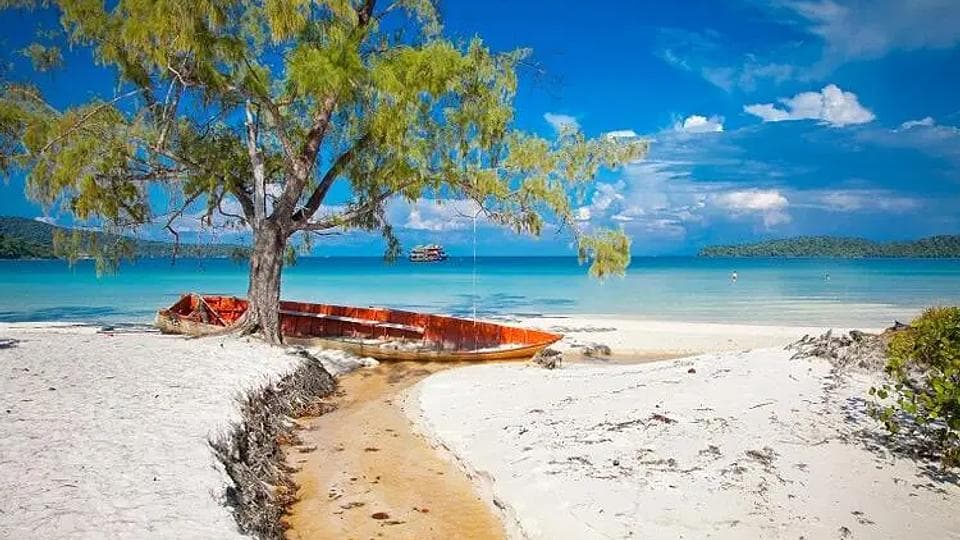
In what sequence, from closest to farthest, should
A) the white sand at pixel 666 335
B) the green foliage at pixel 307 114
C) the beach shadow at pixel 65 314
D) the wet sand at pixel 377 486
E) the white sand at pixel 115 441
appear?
the white sand at pixel 115 441 → the wet sand at pixel 377 486 → the green foliage at pixel 307 114 → the white sand at pixel 666 335 → the beach shadow at pixel 65 314

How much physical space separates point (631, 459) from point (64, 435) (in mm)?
4855

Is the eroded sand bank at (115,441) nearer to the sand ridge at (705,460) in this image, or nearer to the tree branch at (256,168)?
the sand ridge at (705,460)

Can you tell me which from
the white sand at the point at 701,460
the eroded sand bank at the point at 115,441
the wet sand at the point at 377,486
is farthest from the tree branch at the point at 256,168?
the white sand at the point at 701,460

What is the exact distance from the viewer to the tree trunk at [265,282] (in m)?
12.7

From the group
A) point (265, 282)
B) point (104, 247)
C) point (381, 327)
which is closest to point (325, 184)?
point (265, 282)

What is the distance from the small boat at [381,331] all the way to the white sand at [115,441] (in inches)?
162

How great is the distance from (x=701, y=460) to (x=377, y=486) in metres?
2.96

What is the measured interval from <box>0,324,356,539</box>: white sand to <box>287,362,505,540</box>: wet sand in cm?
94

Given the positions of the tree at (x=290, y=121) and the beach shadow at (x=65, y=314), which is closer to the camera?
the tree at (x=290, y=121)

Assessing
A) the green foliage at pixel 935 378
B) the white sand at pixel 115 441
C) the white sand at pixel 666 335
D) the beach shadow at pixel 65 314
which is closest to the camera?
the white sand at pixel 115 441

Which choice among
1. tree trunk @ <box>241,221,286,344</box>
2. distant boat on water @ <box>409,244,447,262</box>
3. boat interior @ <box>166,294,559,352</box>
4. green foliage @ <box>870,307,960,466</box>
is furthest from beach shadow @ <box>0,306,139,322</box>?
distant boat on water @ <box>409,244,447,262</box>

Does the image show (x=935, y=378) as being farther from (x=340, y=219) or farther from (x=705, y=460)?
(x=340, y=219)

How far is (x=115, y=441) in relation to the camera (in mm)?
5270

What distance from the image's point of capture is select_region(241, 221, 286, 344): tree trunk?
41.5 ft
